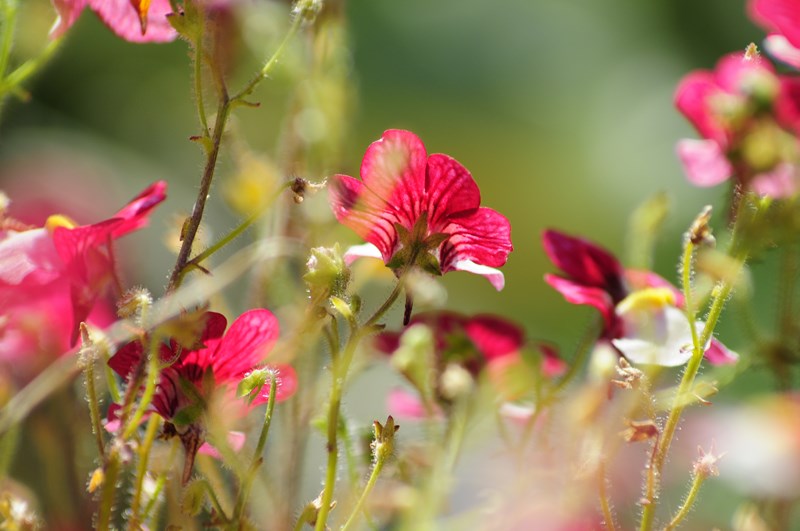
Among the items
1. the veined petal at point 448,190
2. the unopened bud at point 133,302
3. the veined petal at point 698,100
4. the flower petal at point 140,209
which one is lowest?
the unopened bud at point 133,302

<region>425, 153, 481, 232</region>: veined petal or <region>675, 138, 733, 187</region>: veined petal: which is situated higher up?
<region>675, 138, 733, 187</region>: veined petal

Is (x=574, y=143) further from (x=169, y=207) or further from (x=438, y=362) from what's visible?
(x=438, y=362)

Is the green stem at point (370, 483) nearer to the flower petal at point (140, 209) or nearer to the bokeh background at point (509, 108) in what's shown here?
the flower petal at point (140, 209)

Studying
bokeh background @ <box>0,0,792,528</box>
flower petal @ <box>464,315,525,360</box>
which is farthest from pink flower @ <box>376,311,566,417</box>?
bokeh background @ <box>0,0,792,528</box>

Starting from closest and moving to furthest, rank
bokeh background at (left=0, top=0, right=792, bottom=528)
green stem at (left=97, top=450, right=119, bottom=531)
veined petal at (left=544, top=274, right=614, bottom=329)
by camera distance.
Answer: green stem at (left=97, top=450, right=119, bottom=531) < veined petal at (left=544, top=274, right=614, bottom=329) < bokeh background at (left=0, top=0, right=792, bottom=528)

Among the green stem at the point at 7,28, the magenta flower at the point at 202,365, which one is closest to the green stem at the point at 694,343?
the magenta flower at the point at 202,365

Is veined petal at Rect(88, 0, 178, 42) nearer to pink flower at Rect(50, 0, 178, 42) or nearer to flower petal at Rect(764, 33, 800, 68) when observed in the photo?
pink flower at Rect(50, 0, 178, 42)

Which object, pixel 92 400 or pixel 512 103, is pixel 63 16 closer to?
pixel 92 400
